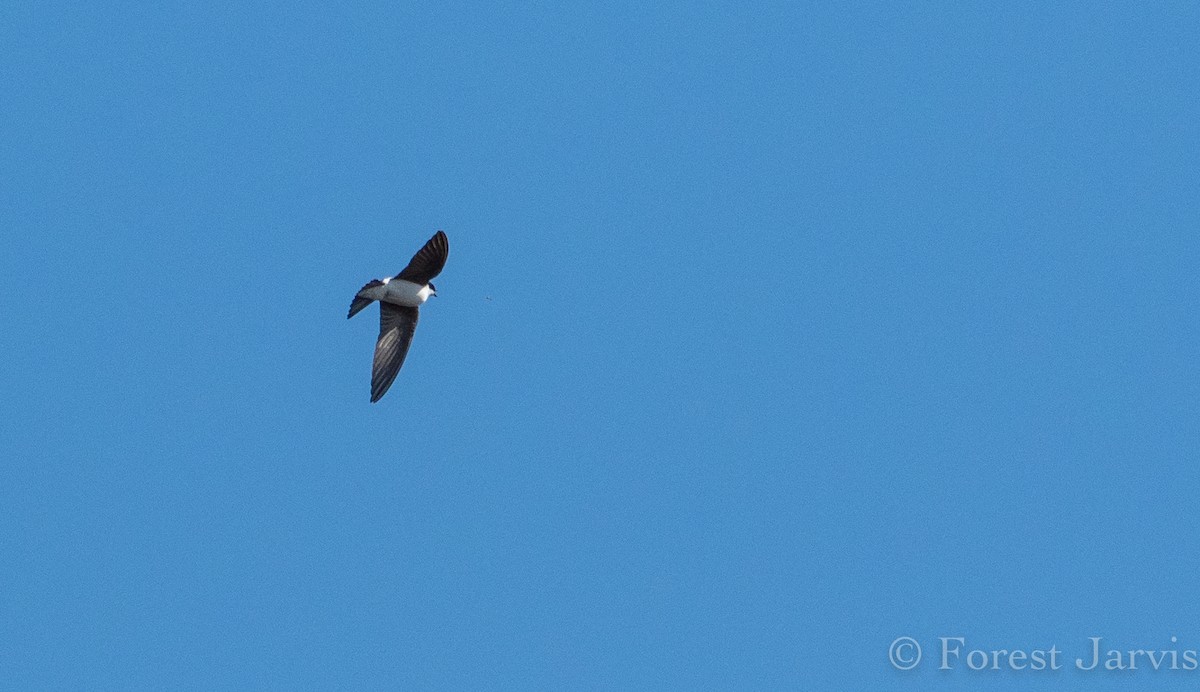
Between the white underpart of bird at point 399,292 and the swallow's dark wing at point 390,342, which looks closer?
the white underpart of bird at point 399,292

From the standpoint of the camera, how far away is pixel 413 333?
2117cm

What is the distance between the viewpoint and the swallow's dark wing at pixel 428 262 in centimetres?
2012

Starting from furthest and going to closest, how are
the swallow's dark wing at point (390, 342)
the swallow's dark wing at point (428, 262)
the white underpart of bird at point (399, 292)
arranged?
the swallow's dark wing at point (390, 342), the white underpart of bird at point (399, 292), the swallow's dark wing at point (428, 262)

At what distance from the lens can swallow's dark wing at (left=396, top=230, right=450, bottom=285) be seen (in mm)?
20125

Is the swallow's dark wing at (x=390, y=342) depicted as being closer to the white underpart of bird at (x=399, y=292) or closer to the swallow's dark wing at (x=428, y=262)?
the white underpart of bird at (x=399, y=292)

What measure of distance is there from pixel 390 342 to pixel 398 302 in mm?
551

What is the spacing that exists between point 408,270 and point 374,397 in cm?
135

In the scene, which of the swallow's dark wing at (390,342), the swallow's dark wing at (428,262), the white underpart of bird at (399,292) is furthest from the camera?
the swallow's dark wing at (390,342)

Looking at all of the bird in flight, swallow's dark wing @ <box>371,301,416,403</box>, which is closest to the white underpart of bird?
the bird in flight

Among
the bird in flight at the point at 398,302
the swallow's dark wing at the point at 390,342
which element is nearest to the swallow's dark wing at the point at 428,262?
the bird in flight at the point at 398,302

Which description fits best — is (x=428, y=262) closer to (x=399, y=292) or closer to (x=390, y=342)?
(x=399, y=292)

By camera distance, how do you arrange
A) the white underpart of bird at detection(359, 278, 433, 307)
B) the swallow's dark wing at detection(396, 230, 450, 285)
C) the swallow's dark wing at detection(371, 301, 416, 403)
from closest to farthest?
the swallow's dark wing at detection(396, 230, 450, 285)
the white underpart of bird at detection(359, 278, 433, 307)
the swallow's dark wing at detection(371, 301, 416, 403)

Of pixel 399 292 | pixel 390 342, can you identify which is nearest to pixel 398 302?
pixel 399 292

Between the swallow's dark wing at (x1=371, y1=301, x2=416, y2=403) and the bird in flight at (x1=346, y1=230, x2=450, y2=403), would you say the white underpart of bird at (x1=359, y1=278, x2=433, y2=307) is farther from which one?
the swallow's dark wing at (x1=371, y1=301, x2=416, y2=403)
